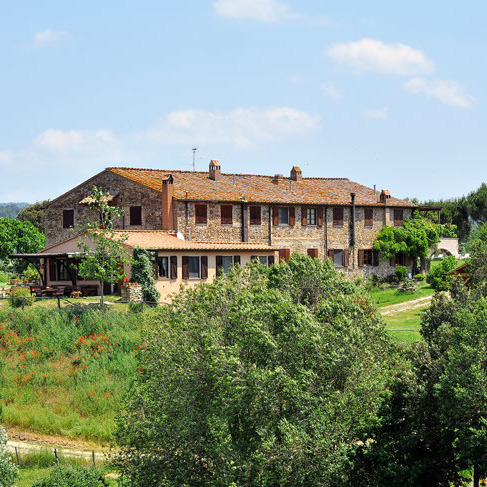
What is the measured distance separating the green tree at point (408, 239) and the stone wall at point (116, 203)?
19012mm

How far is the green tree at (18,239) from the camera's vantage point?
213 ft

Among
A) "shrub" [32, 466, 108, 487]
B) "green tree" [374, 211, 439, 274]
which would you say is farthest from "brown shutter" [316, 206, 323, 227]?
"shrub" [32, 466, 108, 487]

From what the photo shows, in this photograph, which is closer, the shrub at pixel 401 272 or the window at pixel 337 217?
the window at pixel 337 217

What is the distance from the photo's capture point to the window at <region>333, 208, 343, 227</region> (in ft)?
172

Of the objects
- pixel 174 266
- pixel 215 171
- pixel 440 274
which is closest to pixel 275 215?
pixel 215 171

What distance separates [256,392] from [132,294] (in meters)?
22.0

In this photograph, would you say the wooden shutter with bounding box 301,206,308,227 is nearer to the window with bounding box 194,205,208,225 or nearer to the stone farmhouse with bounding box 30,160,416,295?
the stone farmhouse with bounding box 30,160,416,295

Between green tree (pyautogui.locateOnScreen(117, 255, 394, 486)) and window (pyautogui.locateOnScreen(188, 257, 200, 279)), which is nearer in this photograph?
green tree (pyautogui.locateOnScreen(117, 255, 394, 486))

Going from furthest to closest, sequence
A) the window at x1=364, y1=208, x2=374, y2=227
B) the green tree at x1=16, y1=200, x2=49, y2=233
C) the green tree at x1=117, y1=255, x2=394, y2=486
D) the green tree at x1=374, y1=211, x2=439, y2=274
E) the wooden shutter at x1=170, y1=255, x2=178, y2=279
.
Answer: the green tree at x1=16, y1=200, x2=49, y2=233 → the window at x1=364, y1=208, x2=374, y2=227 → the green tree at x1=374, y1=211, x2=439, y2=274 → the wooden shutter at x1=170, y1=255, x2=178, y2=279 → the green tree at x1=117, y1=255, x2=394, y2=486

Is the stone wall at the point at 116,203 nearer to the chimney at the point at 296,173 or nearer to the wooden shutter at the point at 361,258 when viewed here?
the chimney at the point at 296,173

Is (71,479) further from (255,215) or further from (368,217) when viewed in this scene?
(368,217)

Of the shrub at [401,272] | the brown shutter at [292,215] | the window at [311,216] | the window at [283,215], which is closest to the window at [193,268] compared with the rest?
the window at [283,215]

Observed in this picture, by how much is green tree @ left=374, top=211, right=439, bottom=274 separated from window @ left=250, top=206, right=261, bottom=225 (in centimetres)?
1121

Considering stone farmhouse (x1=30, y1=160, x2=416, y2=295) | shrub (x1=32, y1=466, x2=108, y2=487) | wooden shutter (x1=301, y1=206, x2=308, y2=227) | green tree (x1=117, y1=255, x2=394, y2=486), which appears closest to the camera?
green tree (x1=117, y1=255, x2=394, y2=486)
